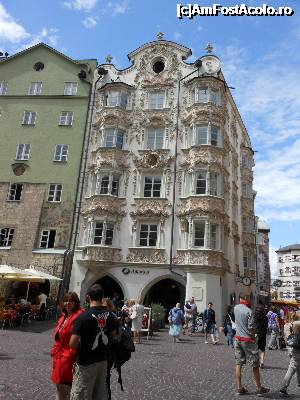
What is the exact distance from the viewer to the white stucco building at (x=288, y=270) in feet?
341

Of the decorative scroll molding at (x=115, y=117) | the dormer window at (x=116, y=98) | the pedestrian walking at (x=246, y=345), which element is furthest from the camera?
the dormer window at (x=116, y=98)

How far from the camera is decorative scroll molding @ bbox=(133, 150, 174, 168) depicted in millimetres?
30583

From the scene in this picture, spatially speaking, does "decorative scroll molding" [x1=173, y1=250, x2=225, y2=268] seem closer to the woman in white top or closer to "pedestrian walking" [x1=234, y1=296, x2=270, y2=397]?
the woman in white top

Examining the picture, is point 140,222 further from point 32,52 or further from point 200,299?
point 32,52

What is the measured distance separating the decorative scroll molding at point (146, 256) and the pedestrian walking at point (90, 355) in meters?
23.0

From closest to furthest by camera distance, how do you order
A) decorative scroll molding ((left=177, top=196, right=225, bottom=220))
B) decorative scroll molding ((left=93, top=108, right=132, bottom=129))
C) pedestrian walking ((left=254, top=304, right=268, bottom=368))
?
pedestrian walking ((left=254, top=304, right=268, bottom=368)) → decorative scroll molding ((left=177, top=196, right=225, bottom=220)) → decorative scroll molding ((left=93, top=108, right=132, bottom=129))

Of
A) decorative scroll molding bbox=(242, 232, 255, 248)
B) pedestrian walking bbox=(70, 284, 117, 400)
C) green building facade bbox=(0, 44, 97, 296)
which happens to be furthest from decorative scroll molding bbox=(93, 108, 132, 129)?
pedestrian walking bbox=(70, 284, 117, 400)

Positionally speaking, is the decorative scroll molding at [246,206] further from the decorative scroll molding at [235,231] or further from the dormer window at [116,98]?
the dormer window at [116,98]

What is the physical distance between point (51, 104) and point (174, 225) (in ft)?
52.6

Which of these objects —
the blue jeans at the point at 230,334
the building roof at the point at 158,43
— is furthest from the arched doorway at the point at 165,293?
the building roof at the point at 158,43

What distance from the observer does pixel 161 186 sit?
3022 centimetres

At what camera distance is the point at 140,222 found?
29609 mm

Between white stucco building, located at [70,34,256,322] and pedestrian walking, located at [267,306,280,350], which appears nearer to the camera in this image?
pedestrian walking, located at [267,306,280,350]

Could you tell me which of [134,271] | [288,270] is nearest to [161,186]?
[134,271]
